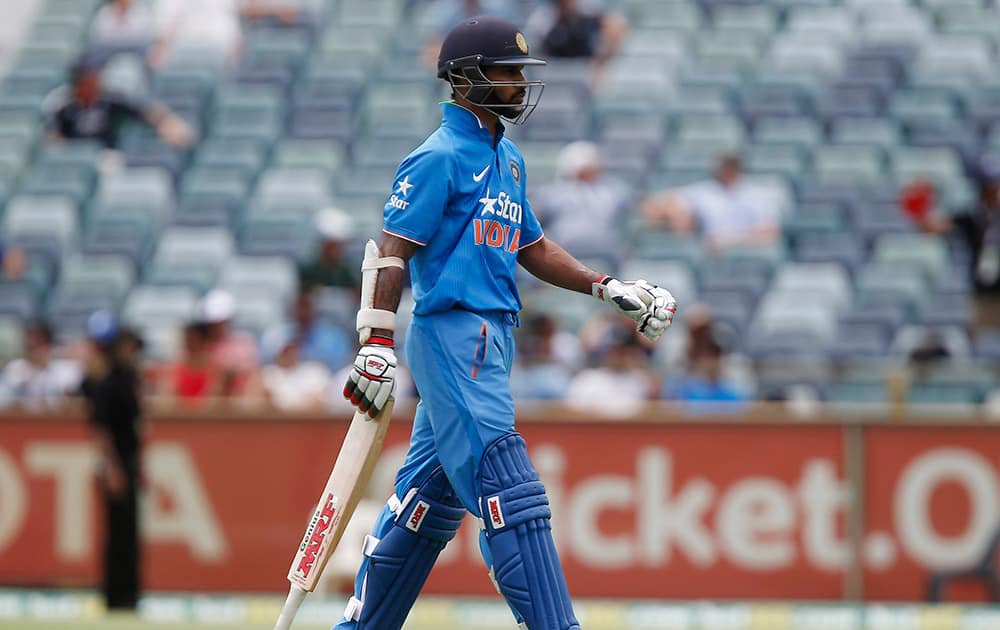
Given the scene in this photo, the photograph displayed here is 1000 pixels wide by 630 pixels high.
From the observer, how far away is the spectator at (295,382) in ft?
38.0

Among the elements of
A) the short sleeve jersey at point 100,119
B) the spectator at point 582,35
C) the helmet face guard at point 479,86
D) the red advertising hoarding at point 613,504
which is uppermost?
the spectator at point 582,35

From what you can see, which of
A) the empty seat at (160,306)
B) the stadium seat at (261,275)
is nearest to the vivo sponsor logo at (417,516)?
the empty seat at (160,306)

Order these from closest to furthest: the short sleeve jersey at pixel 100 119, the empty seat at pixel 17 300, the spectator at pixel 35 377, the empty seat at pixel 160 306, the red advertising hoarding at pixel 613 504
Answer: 1. the red advertising hoarding at pixel 613 504
2. the spectator at pixel 35 377
3. the empty seat at pixel 160 306
4. the empty seat at pixel 17 300
5. the short sleeve jersey at pixel 100 119

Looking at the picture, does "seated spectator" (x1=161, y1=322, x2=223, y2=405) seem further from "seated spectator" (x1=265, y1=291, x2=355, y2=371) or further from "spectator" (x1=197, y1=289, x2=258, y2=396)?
"seated spectator" (x1=265, y1=291, x2=355, y2=371)

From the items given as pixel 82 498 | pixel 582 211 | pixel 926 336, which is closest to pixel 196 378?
pixel 82 498

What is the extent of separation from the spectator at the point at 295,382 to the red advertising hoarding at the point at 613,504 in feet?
0.94

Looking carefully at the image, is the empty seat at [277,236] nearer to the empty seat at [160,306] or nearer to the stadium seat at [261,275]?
the stadium seat at [261,275]

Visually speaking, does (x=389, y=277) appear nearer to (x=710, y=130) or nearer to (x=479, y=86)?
(x=479, y=86)

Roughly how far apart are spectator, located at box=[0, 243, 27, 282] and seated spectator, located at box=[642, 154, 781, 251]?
16.7 ft

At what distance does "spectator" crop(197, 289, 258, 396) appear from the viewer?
11.5 metres

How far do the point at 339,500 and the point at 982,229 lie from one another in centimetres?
881

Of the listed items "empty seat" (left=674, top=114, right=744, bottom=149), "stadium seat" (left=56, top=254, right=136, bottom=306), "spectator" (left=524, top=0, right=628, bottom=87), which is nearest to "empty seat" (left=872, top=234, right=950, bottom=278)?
"empty seat" (left=674, top=114, right=744, bottom=149)

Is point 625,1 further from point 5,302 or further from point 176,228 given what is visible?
point 5,302

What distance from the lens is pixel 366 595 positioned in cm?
577
